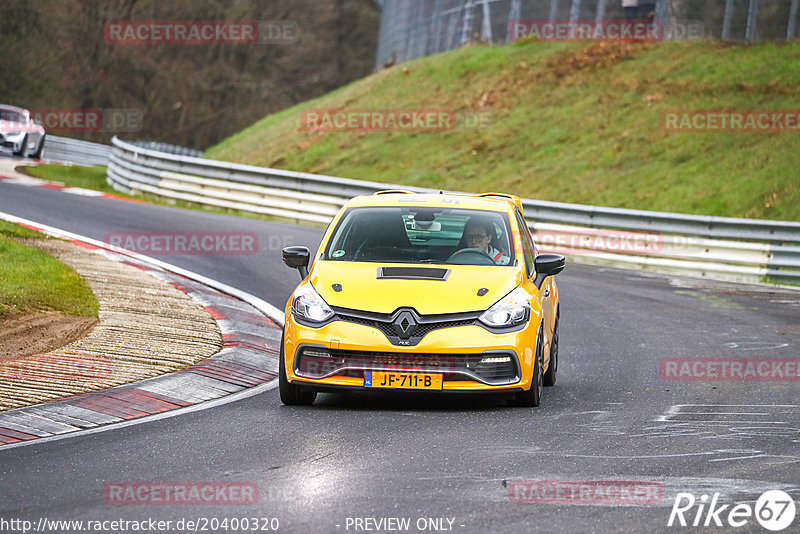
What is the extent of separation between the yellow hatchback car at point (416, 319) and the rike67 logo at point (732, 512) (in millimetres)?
2534

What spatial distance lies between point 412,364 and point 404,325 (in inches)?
11.1

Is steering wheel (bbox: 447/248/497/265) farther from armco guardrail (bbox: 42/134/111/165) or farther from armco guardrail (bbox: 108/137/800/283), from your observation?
armco guardrail (bbox: 42/134/111/165)

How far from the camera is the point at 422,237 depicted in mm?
9766

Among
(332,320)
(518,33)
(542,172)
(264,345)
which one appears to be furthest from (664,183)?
(332,320)

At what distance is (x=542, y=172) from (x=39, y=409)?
21.5m

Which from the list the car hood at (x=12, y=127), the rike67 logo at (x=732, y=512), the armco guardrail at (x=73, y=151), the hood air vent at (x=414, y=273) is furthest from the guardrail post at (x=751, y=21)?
the rike67 logo at (x=732, y=512)

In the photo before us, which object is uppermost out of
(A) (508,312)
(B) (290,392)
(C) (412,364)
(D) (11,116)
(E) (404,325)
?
(D) (11,116)

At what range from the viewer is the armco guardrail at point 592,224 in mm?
19531

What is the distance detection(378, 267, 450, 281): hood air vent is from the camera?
8.80m

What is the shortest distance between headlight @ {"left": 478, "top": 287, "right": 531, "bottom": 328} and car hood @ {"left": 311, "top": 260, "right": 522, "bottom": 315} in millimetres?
49

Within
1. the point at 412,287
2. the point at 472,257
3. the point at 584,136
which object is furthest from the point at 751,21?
the point at 412,287

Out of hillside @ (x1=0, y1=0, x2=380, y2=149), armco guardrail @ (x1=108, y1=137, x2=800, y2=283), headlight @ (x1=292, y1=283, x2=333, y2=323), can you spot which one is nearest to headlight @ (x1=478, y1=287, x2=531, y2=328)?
headlight @ (x1=292, y1=283, x2=333, y2=323)

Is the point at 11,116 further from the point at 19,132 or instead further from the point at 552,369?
the point at 552,369

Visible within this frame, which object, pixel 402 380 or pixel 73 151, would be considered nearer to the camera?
pixel 402 380
